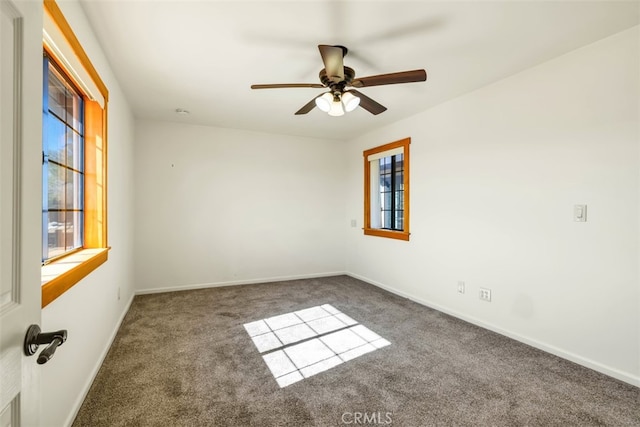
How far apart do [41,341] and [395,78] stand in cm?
219

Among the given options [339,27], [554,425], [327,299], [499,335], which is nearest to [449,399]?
[554,425]

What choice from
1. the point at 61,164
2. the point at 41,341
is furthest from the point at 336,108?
the point at 41,341

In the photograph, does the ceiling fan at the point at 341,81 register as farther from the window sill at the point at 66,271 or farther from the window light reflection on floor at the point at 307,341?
the window light reflection on floor at the point at 307,341

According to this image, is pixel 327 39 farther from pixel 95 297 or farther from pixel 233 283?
pixel 233 283

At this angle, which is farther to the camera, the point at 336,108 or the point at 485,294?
the point at 485,294

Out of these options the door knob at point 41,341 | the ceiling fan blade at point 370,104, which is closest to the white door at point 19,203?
the door knob at point 41,341

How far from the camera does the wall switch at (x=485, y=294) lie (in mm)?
2992

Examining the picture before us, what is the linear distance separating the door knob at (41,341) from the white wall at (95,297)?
81 centimetres

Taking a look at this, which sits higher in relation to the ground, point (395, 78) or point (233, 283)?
point (395, 78)

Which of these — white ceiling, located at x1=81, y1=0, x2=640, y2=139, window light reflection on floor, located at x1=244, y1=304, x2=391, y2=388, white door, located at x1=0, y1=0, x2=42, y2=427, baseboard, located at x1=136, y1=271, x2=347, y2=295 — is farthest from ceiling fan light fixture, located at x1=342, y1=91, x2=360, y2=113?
baseboard, located at x1=136, y1=271, x2=347, y2=295

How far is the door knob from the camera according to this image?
0.68 metres

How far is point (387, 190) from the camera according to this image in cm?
468

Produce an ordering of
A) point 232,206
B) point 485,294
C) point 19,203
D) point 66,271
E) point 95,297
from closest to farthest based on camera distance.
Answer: point 19,203
point 66,271
point 95,297
point 485,294
point 232,206

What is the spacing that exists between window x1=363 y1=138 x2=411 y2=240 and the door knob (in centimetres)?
375
